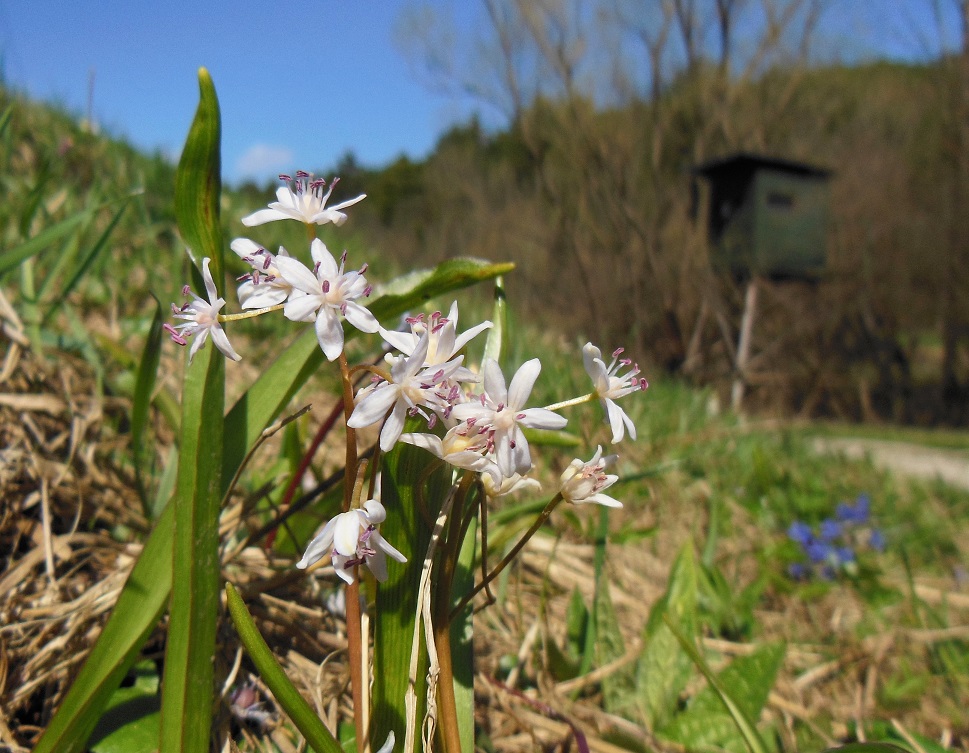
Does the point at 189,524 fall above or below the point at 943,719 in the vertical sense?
above

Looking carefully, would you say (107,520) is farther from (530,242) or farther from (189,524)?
(530,242)

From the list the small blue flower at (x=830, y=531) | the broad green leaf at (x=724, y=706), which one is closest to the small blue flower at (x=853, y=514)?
the small blue flower at (x=830, y=531)

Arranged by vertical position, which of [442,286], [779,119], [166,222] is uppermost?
[779,119]

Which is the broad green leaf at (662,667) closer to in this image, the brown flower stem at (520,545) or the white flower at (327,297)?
the brown flower stem at (520,545)

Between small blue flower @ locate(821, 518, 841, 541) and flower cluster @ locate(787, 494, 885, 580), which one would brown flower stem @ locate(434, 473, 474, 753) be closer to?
flower cluster @ locate(787, 494, 885, 580)

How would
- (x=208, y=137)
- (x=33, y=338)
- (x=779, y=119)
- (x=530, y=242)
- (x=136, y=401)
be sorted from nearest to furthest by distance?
(x=208, y=137), (x=136, y=401), (x=33, y=338), (x=779, y=119), (x=530, y=242)

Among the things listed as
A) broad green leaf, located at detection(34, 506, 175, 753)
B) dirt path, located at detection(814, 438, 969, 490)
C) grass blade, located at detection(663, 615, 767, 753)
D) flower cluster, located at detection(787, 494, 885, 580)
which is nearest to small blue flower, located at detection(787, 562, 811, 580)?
flower cluster, located at detection(787, 494, 885, 580)

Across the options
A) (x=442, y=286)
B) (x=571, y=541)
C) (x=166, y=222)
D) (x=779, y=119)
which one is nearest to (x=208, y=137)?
(x=442, y=286)
